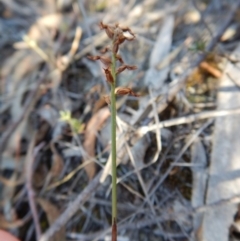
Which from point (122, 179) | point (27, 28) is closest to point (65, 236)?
point (122, 179)

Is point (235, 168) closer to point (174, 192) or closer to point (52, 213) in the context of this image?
point (174, 192)

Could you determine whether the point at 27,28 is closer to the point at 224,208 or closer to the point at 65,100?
Result: the point at 65,100

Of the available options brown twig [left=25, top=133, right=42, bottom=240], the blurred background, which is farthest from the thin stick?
brown twig [left=25, top=133, right=42, bottom=240]

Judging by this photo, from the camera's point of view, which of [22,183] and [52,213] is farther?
[22,183]

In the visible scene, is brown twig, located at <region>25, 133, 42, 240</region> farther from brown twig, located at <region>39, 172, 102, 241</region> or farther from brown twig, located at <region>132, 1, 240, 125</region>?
brown twig, located at <region>132, 1, 240, 125</region>

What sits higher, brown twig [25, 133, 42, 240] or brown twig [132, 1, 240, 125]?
brown twig [132, 1, 240, 125]

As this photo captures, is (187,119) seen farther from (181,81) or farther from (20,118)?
(20,118)

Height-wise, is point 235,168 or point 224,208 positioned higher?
point 235,168

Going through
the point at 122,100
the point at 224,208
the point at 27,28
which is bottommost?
the point at 224,208

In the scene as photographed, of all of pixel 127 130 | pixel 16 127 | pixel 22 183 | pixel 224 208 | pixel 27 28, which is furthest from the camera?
pixel 27 28

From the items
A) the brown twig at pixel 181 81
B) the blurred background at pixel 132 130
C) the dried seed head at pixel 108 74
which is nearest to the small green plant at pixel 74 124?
the blurred background at pixel 132 130

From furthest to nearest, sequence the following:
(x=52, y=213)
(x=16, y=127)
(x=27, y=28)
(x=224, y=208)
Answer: (x=27, y=28), (x=16, y=127), (x=52, y=213), (x=224, y=208)
